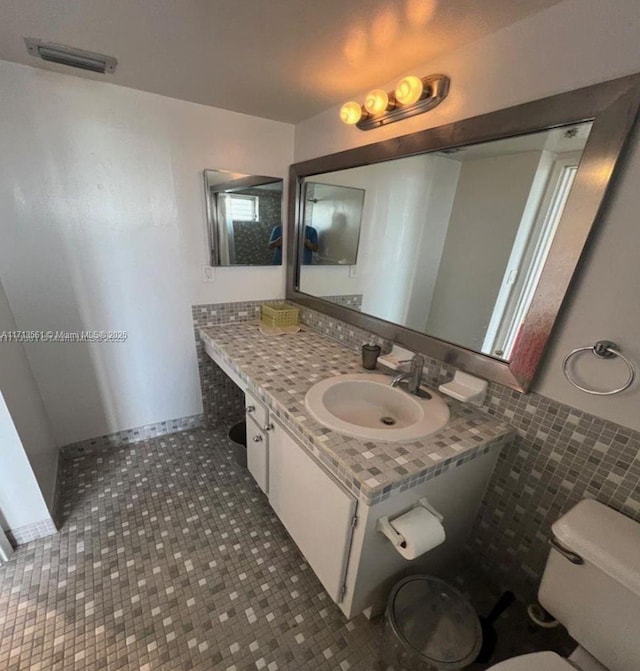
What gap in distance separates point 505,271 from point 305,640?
1.56 meters

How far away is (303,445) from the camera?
42.6 inches

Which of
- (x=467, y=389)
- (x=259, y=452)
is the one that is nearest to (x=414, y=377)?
(x=467, y=389)

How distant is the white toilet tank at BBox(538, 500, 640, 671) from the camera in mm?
750

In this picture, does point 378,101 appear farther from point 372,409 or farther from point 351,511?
point 351,511

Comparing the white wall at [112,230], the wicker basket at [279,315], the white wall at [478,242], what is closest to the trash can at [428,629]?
the white wall at [478,242]

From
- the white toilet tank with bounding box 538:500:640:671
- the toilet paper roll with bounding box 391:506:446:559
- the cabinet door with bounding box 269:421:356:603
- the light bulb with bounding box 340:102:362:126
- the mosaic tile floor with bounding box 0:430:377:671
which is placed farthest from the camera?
the light bulb with bounding box 340:102:362:126

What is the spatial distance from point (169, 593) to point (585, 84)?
223 cm

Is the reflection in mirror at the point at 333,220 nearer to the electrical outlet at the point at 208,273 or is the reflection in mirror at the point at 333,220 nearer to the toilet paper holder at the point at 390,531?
the electrical outlet at the point at 208,273

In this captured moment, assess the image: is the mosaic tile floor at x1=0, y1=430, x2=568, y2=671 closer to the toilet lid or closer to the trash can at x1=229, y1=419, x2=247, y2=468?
the trash can at x1=229, y1=419, x2=247, y2=468

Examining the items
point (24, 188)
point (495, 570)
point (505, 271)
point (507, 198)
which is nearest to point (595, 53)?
point (507, 198)

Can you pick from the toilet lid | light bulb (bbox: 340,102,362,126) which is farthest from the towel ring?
light bulb (bbox: 340,102,362,126)

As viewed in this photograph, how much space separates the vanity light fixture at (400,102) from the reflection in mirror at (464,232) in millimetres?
173

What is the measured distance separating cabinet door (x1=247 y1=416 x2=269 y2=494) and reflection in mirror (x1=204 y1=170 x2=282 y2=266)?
1077 mm

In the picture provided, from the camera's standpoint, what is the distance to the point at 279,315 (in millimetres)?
1985
